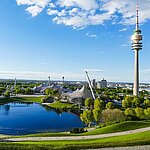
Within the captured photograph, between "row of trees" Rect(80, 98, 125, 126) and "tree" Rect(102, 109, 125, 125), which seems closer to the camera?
"tree" Rect(102, 109, 125, 125)

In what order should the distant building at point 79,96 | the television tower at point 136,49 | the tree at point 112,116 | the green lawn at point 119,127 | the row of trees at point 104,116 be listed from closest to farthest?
the green lawn at point 119,127 → the tree at point 112,116 → the row of trees at point 104,116 → the distant building at point 79,96 → the television tower at point 136,49

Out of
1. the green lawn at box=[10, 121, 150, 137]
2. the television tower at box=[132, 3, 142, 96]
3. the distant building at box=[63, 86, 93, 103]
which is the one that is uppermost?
the television tower at box=[132, 3, 142, 96]

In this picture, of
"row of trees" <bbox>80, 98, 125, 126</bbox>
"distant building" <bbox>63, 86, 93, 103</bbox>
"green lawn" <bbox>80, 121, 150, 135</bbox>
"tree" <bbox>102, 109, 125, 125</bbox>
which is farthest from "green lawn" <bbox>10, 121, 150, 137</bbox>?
"distant building" <bbox>63, 86, 93, 103</bbox>

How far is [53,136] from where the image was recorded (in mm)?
27484

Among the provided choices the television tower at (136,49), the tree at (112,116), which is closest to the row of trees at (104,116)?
the tree at (112,116)

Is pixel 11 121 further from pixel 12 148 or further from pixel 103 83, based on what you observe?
pixel 103 83

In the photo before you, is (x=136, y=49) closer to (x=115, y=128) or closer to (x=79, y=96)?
(x=79, y=96)

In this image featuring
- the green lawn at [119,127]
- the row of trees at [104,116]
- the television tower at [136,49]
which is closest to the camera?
the green lawn at [119,127]

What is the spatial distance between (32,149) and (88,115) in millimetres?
22782

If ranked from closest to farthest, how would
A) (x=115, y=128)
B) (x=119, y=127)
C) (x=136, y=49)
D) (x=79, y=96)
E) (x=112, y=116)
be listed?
(x=115, y=128) < (x=119, y=127) < (x=112, y=116) < (x=79, y=96) < (x=136, y=49)

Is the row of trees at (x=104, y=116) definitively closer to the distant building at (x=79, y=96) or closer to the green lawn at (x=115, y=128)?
the green lawn at (x=115, y=128)

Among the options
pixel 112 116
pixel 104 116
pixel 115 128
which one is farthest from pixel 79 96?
pixel 115 128

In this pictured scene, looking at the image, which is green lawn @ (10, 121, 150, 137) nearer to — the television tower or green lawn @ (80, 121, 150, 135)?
green lawn @ (80, 121, 150, 135)

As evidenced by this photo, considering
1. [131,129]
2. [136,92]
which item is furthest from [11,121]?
[136,92]
